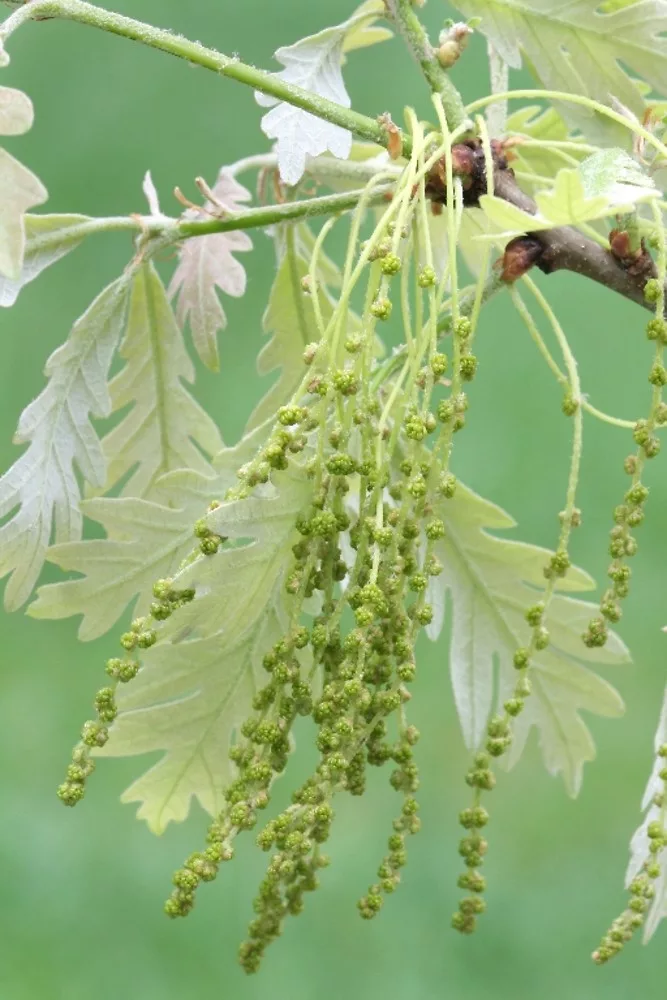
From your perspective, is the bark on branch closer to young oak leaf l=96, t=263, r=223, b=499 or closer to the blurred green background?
young oak leaf l=96, t=263, r=223, b=499

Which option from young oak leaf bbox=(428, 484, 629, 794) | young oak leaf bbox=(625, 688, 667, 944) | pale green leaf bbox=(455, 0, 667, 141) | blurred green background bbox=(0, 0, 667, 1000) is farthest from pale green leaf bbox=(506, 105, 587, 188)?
blurred green background bbox=(0, 0, 667, 1000)

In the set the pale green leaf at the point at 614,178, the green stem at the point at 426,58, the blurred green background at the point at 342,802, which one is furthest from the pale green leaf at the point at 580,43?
the blurred green background at the point at 342,802

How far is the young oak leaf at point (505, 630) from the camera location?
75 centimetres

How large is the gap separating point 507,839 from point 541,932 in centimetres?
14

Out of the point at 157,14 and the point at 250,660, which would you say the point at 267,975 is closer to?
the point at 250,660

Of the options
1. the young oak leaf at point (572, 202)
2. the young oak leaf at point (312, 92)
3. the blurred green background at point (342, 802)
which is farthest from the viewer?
the blurred green background at point (342, 802)

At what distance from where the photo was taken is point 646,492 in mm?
589

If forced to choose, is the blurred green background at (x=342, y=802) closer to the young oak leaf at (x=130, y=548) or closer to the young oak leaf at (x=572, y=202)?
the young oak leaf at (x=130, y=548)

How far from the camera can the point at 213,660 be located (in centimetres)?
68

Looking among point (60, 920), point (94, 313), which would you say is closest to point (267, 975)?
point (60, 920)

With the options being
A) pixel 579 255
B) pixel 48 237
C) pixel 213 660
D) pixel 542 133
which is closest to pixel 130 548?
pixel 213 660

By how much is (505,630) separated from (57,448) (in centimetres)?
28

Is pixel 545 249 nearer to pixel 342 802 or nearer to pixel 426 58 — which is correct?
pixel 426 58

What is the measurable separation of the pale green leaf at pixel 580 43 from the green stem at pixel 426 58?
0.11 ft
